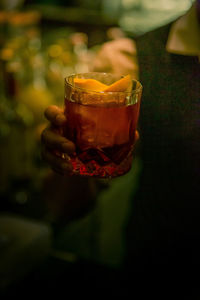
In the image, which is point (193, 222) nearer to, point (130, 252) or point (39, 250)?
point (130, 252)

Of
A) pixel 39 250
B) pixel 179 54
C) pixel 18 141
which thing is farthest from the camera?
pixel 18 141

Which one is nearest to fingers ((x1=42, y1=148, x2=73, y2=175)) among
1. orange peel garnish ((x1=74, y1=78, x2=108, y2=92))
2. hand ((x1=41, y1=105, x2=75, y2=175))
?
hand ((x1=41, y1=105, x2=75, y2=175))

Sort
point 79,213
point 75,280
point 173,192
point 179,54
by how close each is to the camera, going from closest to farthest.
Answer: point 179,54, point 173,192, point 75,280, point 79,213

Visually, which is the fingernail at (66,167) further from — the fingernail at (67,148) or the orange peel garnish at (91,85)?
the orange peel garnish at (91,85)

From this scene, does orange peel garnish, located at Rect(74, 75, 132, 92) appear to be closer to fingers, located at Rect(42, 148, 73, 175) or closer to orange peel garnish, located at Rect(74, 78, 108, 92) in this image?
orange peel garnish, located at Rect(74, 78, 108, 92)

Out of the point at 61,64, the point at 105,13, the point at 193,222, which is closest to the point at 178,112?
the point at 193,222

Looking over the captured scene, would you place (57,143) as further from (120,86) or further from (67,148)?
(120,86)

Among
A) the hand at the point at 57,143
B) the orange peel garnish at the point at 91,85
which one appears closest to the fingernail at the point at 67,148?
the hand at the point at 57,143
